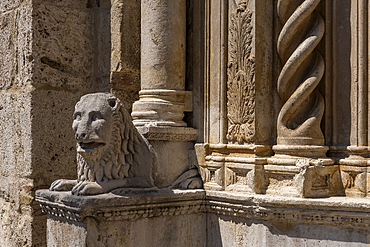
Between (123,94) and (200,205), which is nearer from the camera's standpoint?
(200,205)

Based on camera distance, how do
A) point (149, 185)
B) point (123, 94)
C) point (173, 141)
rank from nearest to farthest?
point (149, 185) → point (173, 141) → point (123, 94)

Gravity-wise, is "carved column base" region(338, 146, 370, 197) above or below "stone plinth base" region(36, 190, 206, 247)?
above

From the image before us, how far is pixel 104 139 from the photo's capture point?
316cm

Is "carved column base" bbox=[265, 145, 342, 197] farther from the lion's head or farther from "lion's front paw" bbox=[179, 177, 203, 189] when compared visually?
the lion's head

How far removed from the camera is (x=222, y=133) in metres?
3.62

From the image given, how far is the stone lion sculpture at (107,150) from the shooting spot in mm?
3152

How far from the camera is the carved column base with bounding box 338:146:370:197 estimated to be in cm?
316

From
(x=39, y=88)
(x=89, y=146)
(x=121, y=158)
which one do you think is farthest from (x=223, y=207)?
(x=39, y=88)

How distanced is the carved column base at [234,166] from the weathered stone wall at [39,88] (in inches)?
55.6

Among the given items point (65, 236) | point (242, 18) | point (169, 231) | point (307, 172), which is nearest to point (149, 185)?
point (169, 231)

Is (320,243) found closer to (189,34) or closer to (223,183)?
(223,183)

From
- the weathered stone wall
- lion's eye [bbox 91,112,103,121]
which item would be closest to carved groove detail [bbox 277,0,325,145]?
lion's eye [bbox 91,112,103,121]

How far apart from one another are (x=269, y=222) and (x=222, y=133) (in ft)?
2.25

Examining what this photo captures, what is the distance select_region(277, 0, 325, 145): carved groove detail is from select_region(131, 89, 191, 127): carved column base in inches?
29.1
